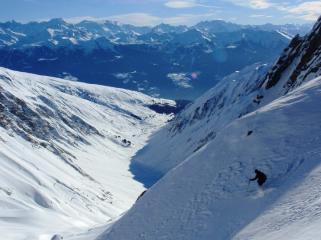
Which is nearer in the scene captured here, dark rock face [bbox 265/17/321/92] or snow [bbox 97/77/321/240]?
snow [bbox 97/77/321/240]

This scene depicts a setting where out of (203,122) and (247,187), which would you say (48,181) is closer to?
(203,122)

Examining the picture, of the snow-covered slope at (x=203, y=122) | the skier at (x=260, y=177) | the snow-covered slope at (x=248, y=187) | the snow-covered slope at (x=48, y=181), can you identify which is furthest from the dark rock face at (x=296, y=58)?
the skier at (x=260, y=177)

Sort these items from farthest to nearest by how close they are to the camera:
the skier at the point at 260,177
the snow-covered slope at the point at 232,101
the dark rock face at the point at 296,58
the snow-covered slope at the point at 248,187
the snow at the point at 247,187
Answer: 1. the snow-covered slope at the point at 232,101
2. the dark rock face at the point at 296,58
3. the skier at the point at 260,177
4. the snow at the point at 247,187
5. the snow-covered slope at the point at 248,187

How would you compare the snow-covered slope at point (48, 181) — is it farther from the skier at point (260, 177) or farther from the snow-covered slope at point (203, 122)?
the skier at point (260, 177)

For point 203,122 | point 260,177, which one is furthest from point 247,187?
point 203,122

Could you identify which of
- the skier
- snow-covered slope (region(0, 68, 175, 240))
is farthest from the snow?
snow-covered slope (region(0, 68, 175, 240))

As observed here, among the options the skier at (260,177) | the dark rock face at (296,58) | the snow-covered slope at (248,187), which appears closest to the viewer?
the snow-covered slope at (248,187)

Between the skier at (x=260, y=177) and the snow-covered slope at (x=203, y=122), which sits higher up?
the skier at (x=260, y=177)

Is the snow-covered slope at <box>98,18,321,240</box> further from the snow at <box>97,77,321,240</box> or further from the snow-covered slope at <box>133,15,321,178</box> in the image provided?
the snow-covered slope at <box>133,15,321,178</box>

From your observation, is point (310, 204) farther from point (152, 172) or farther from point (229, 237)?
point (152, 172)

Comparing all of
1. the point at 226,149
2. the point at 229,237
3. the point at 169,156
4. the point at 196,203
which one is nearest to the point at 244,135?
the point at 226,149
